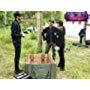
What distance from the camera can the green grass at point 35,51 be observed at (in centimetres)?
440

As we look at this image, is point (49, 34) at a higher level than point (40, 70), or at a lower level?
higher

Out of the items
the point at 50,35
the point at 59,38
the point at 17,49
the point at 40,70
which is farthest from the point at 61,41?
the point at 17,49

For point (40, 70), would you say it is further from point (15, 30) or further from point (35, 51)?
point (15, 30)

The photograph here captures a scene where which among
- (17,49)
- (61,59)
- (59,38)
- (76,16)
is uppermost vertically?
(76,16)

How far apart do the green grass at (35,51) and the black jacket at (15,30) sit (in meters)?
0.05

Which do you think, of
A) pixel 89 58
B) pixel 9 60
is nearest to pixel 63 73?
pixel 89 58

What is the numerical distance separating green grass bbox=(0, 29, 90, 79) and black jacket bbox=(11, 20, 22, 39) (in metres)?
0.05

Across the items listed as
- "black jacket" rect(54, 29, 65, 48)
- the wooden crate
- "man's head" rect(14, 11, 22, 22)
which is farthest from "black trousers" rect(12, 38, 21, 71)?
"black jacket" rect(54, 29, 65, 48)

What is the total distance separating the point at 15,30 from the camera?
174 inches

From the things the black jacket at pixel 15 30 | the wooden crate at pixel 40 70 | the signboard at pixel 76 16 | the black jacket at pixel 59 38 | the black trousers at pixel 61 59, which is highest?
the signboard at pixel 76 16

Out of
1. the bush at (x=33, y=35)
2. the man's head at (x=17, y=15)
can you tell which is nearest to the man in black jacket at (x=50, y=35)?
the bush at (x=33, y=35)

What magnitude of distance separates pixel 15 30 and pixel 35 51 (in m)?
0.34

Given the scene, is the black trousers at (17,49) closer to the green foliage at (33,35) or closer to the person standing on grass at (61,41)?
the green foliage at (33,35)
